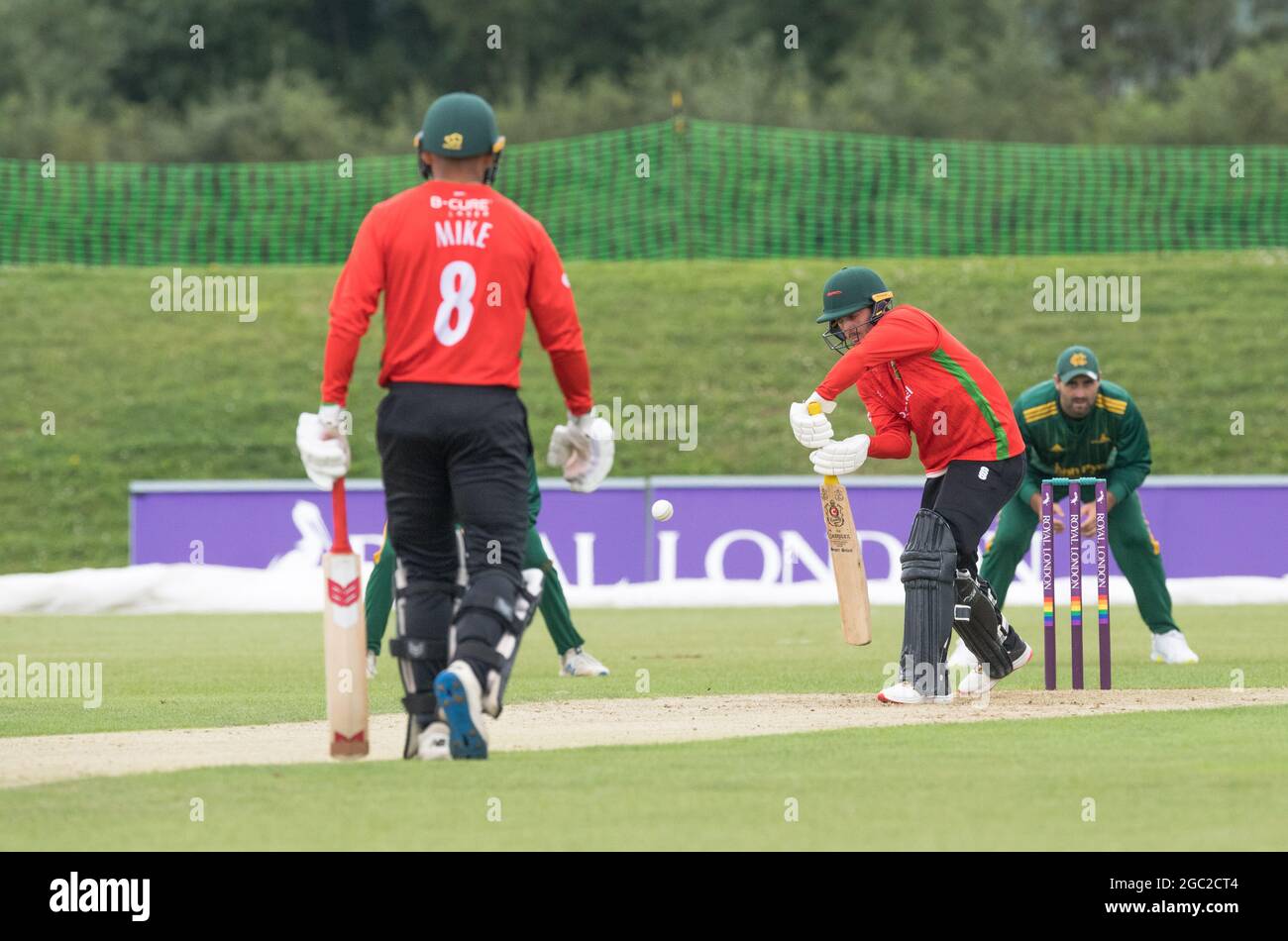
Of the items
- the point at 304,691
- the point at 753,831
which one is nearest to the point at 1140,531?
the point at 304,691

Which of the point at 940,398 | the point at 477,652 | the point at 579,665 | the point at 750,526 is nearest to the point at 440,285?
the point at 477,652

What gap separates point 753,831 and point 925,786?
0.97 metres

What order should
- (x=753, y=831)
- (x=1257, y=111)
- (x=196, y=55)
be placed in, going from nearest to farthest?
1. (x=753, y=831)
2. (x=1257, y=111)
3. (x=196, y=55)

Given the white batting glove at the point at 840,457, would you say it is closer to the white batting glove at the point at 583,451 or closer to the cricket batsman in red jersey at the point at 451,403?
the white batting glove at the point at 583,451

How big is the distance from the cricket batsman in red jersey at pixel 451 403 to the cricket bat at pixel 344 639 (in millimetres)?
151

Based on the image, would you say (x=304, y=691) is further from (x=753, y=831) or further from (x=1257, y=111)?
(x=1257, y=111)

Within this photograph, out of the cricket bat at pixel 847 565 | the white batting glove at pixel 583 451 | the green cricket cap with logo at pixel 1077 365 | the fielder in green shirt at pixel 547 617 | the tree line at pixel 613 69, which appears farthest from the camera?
the tree line at pixel 613 69

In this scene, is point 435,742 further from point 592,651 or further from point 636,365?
point 636,365

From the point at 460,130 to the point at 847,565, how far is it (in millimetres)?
3396

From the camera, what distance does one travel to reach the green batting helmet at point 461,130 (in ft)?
24.9

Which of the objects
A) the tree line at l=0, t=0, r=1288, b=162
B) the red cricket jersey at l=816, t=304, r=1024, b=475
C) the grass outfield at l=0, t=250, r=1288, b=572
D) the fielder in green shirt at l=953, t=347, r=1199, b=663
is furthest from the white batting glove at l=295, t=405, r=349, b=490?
the tree line at l=0, t=0, r=1288, b=162

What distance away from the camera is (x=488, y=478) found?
741 centimetres

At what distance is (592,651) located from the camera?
1448 cm

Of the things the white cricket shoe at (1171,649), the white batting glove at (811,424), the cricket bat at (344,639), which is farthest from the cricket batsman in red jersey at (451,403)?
the white cricket shoe at (1171,649)
